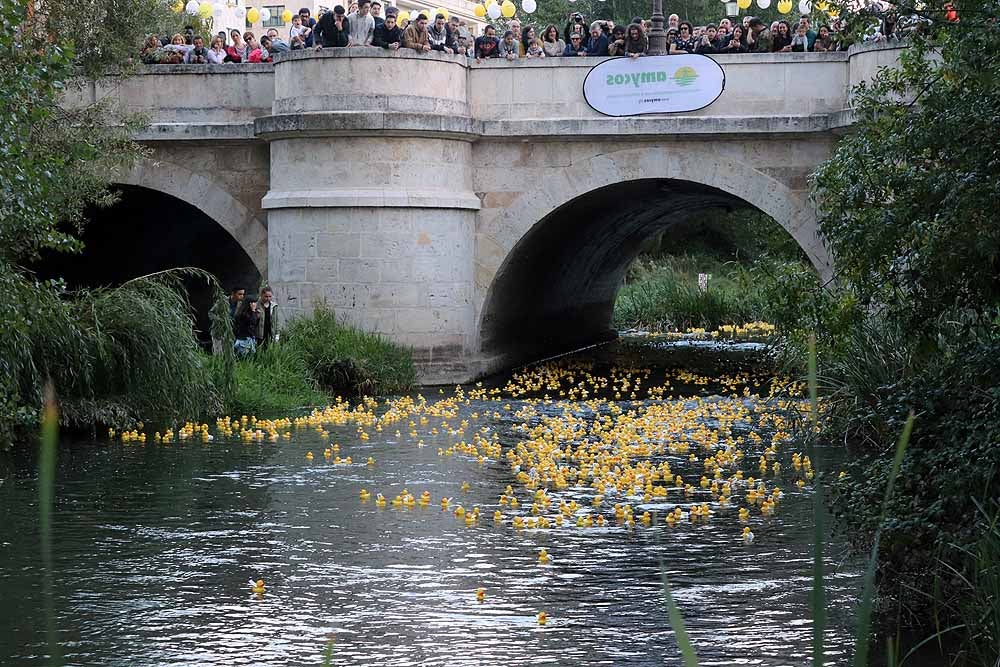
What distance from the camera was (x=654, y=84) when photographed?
16.0m

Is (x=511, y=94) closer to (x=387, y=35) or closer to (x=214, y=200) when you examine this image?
(x=387, y=35)

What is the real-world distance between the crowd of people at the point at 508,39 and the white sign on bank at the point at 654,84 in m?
0.24

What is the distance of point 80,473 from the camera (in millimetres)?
9992

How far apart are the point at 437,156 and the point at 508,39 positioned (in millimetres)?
2450

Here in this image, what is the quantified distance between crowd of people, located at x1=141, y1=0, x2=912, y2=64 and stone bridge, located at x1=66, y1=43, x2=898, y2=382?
0.40 meters

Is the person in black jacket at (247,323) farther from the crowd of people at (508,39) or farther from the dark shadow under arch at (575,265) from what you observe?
the crowd of people at (508,39)

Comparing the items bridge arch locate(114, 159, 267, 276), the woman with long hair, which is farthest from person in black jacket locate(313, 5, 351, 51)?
the woman with long hair

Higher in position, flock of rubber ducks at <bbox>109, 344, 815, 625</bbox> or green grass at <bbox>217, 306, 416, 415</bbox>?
green grass at <bbox>217, 306, 416, 415</bbox>

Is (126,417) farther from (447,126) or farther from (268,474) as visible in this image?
(447,126)

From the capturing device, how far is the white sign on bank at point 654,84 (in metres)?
15.8

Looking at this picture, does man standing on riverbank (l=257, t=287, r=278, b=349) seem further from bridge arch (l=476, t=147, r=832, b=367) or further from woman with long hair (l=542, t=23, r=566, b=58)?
woman with long hair (l=542, t=23, r=566, b=58)

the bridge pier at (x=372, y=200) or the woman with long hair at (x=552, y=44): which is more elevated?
the woman with long hair at (x=552, y=44)

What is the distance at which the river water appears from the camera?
597cm

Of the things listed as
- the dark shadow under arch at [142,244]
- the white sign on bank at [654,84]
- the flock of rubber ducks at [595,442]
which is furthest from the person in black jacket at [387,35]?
the dark shadow under arch at [142,244]
